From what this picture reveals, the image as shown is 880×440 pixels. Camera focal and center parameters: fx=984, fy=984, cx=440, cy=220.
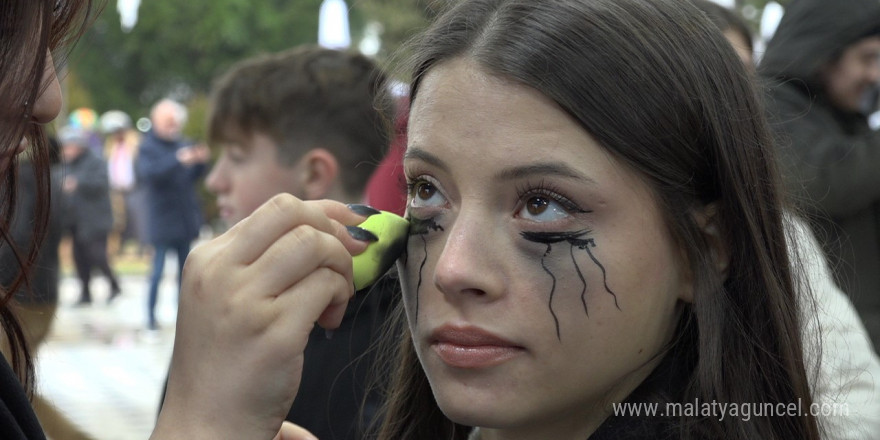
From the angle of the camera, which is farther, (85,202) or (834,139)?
(85,202)

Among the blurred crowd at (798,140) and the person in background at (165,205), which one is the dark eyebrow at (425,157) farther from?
the person in background at (165,205)

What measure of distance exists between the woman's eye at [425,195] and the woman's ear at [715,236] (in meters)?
0.43

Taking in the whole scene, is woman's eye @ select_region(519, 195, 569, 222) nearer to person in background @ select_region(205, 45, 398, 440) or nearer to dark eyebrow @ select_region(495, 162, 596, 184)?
dark eyebrow @ select_region(495, 162, 596, 184)

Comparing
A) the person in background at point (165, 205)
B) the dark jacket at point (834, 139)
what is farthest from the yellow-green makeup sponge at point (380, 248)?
the person in background at point (165, 205)

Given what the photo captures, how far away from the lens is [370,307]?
8.46 feet

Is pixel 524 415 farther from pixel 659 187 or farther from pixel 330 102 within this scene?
pixel 330 102

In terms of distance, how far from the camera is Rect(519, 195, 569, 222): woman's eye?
1.56m

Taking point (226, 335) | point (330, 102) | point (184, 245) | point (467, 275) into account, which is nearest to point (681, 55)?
point (467, 275)

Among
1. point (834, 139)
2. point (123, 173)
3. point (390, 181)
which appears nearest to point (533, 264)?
point (390, 181)

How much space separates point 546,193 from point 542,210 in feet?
0.10

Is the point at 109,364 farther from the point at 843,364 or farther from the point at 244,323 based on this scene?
the point at 244,323

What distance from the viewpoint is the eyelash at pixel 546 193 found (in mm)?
1545

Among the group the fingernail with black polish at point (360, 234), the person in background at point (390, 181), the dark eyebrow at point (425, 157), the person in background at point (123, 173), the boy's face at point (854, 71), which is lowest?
the fingernail with black polish at point (360, 234)

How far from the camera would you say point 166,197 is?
9898 mm
